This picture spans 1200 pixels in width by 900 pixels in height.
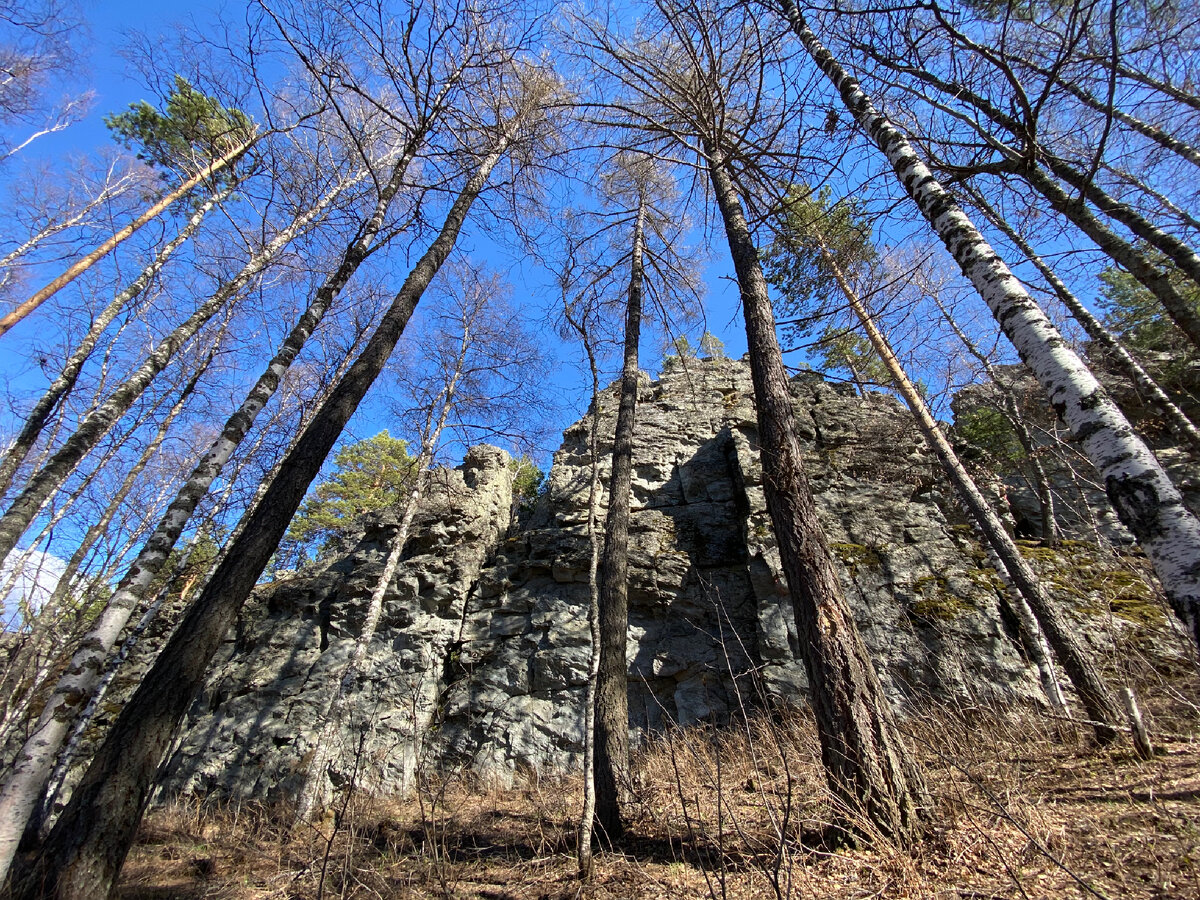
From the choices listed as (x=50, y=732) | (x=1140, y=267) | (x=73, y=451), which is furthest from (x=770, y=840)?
(x=73, y=451)

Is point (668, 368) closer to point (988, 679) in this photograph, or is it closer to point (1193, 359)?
point (988, 679)

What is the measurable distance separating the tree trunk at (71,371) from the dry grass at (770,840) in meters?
5.58

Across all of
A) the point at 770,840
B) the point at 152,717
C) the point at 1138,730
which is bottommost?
the point at 770,840

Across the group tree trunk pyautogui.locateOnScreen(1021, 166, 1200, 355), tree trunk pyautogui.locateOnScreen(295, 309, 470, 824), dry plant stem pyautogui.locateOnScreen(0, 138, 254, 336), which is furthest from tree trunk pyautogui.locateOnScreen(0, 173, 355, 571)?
tree trunk pyautogui.locateOnScreen(1021, 166, 1200, 355)

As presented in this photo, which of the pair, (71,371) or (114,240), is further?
(114,240)

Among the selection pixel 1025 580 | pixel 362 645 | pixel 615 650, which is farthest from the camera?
pixel 362 645

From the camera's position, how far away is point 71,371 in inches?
294

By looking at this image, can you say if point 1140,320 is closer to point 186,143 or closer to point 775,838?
point 775,838

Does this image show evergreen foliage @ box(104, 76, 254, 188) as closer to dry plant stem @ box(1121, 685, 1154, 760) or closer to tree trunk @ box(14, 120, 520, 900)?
tree trunk @ box(14, 120, 520, 900)

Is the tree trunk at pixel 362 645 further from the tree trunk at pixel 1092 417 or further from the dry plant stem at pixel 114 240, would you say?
the tree trunk at pixel 1092 417

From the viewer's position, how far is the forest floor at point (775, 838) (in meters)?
2.60

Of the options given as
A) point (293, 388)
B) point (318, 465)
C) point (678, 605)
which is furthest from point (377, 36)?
point (678, 605)

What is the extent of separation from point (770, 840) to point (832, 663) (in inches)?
51.3

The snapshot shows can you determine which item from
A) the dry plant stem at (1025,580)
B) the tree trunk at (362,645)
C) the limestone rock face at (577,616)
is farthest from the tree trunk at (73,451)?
the dry plant stem at (1025,580)
